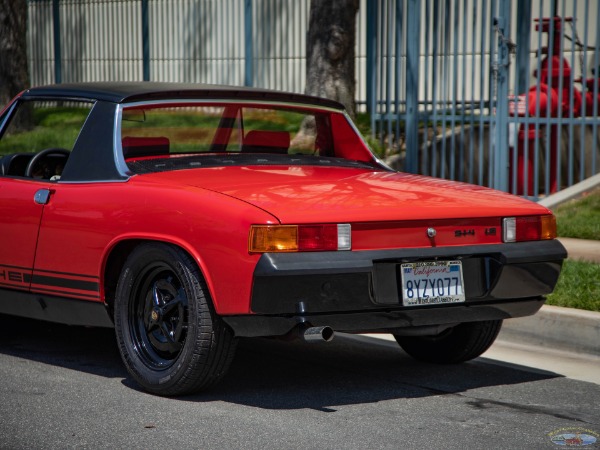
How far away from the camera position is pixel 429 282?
511cm

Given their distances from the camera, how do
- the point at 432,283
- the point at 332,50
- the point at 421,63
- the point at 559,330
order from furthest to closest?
the point at 421,63, the point at 332,50, the point at 559,330, the point at 432,283

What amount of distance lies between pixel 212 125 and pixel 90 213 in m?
1.16

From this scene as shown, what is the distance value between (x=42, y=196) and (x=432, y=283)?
206 centimetres

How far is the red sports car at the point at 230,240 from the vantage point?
15.9 feet

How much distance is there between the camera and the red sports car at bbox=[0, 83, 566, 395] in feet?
15.9

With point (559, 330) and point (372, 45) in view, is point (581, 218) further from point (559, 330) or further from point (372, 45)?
point (559, 330)

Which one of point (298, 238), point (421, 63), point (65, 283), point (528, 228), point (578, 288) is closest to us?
point (298, 238)

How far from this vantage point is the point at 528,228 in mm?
5438

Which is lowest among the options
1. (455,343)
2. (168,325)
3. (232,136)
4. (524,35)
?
(455,343)

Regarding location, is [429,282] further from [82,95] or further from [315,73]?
[315,73]

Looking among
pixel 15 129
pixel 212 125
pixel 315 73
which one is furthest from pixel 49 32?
pixel 212 125

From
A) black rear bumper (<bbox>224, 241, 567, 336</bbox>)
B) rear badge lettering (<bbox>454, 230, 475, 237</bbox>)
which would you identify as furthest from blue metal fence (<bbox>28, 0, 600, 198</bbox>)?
rear badge lettering (<bbox>454, 230, 475, 237</bbox>)

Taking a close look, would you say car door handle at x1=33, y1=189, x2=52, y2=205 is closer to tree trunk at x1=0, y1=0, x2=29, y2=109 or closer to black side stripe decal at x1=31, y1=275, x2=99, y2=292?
black side stripe decal at x1=31, y1=275, x2=99, y2=292

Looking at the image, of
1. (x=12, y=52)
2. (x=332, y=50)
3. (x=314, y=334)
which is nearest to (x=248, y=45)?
(x=332, y=50)
